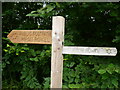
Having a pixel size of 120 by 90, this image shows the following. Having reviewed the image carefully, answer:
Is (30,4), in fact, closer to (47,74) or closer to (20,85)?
Result: (47,74)

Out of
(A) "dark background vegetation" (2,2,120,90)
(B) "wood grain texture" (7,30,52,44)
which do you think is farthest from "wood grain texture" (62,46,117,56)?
(A) "dark background vegetation" (2,2,120,90)

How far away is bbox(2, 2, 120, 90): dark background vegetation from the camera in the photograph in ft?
8.31

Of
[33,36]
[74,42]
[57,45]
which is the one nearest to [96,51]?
[57,45]

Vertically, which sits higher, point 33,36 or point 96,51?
point 33,36

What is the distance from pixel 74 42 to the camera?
3012mm

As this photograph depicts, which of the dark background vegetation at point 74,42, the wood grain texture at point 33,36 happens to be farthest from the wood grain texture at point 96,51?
the dark background vegetation at point 74,42

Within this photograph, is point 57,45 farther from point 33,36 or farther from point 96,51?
point 96,51

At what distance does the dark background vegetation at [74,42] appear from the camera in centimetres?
253

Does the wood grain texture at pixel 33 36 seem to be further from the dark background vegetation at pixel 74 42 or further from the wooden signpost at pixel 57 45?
the dark background vegetation at pixel 74 42

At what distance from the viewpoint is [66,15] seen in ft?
9.69


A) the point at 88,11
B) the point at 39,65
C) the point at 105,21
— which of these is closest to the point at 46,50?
the point at 39,65

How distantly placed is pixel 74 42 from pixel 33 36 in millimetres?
1513

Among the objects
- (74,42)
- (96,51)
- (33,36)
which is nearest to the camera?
(96,51)

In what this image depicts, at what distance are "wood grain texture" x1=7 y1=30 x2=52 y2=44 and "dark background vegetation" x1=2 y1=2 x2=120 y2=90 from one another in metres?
0.71
